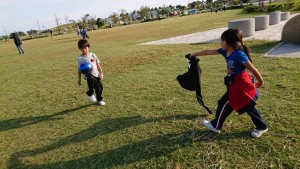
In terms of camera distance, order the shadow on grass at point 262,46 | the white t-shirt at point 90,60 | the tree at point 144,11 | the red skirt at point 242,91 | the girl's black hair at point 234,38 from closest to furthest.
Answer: the girl's black hair at point 234,38 < the red skirt at point 242,91 < the white t-shirt at point 90,60 < the shadow on grass at point 262,46 < the tree at point 144,11

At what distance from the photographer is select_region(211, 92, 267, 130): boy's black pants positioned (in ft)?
11.6

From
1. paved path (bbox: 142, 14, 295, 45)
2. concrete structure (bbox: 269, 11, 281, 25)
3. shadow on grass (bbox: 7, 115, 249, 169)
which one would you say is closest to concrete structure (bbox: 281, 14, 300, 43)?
paved path (bbox: 142, 14, 295, 45)

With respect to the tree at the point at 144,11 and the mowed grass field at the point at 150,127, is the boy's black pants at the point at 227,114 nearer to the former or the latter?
the mowed grass field at the point at 150,127

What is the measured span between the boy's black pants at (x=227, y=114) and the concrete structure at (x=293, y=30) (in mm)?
7012

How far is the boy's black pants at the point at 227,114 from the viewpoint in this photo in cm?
352

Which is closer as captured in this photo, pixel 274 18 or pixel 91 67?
pixel 91 67

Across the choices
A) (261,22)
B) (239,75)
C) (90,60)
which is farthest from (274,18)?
(239,75)

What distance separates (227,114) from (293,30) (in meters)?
7.41

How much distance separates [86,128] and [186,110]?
75.1 inches

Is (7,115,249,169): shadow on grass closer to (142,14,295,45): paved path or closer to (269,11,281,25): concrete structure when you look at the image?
(142,14,295,45): paved path

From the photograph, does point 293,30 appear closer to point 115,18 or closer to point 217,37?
point 217,37

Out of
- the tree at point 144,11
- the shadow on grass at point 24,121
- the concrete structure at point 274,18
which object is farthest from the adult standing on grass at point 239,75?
the tree at point 144,11

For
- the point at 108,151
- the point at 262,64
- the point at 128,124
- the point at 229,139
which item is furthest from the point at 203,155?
the point at 262,64

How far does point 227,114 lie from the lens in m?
3.71
